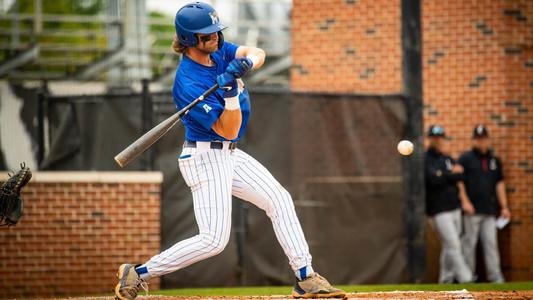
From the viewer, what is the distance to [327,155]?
11219mm

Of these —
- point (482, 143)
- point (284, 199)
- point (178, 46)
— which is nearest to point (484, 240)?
point (482, 143)

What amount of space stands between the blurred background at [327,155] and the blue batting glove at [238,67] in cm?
489

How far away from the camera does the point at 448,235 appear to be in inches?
443

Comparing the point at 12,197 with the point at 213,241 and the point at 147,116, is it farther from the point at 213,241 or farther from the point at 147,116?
the point at 147,116

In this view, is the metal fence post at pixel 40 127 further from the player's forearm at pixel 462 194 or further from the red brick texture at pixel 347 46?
the player's forearm at pixel 462 194

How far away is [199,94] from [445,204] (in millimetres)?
5797

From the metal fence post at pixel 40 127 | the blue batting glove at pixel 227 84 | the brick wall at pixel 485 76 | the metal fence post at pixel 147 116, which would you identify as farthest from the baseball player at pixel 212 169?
the brick wall at pixel 485 76

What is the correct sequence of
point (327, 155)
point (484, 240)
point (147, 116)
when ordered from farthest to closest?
point (484, 240) → point (327, 155) → point (147, 116)

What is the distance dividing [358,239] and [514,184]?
8.69 ft

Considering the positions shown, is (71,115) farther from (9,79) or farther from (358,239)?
(9,79)

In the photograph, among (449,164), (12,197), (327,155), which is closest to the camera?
(12,197)

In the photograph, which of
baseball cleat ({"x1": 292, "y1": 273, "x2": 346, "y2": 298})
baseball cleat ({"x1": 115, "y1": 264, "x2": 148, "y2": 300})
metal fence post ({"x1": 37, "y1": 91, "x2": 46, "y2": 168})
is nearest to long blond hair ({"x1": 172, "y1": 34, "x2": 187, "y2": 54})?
baseball cleat ({"x1": 115, "y1": 264, "x2": 148, "y2": 300})

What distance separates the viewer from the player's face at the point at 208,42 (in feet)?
20.6

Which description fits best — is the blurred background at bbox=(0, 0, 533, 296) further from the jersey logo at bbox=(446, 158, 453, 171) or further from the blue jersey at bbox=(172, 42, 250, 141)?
the blue jersey at bbox=(172, 42, 250, 141)
